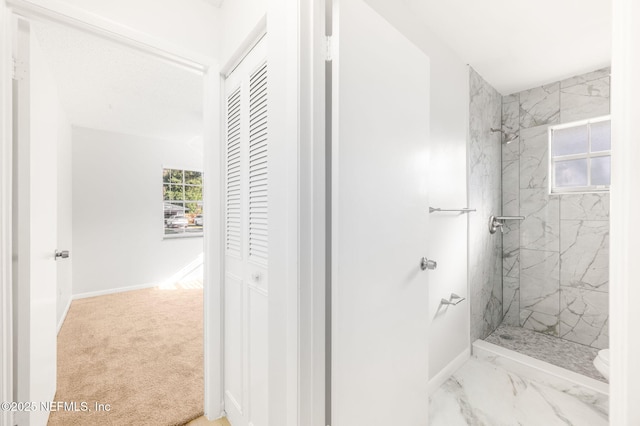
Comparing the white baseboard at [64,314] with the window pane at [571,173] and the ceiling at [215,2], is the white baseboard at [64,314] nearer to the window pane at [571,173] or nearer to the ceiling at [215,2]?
the ceiling at [215,2]

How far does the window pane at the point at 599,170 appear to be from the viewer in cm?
231

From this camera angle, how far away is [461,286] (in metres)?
2.07

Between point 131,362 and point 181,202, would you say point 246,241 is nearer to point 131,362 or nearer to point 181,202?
point 131,362

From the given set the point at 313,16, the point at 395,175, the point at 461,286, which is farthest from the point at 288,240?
the point at 461,286

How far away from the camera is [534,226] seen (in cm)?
263

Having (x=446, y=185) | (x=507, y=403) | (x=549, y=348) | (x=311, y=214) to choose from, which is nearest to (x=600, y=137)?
(x=446, y=185)

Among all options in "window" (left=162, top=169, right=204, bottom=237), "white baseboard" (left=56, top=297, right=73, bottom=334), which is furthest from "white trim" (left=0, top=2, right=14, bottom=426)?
"window" (left=162, top=169, right=204, bottom=237)

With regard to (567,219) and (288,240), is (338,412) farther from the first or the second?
(567,219)

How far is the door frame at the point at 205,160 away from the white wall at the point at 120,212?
3313 millimetres

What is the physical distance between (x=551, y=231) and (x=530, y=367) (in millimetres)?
1307

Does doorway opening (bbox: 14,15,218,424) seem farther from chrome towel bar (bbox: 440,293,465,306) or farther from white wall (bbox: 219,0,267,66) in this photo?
chrome towel bar (bbox: 440,293,465,306)

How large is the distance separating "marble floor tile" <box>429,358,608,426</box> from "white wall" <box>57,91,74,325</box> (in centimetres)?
369

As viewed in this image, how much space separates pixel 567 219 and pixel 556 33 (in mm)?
1600

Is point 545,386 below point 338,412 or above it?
below
